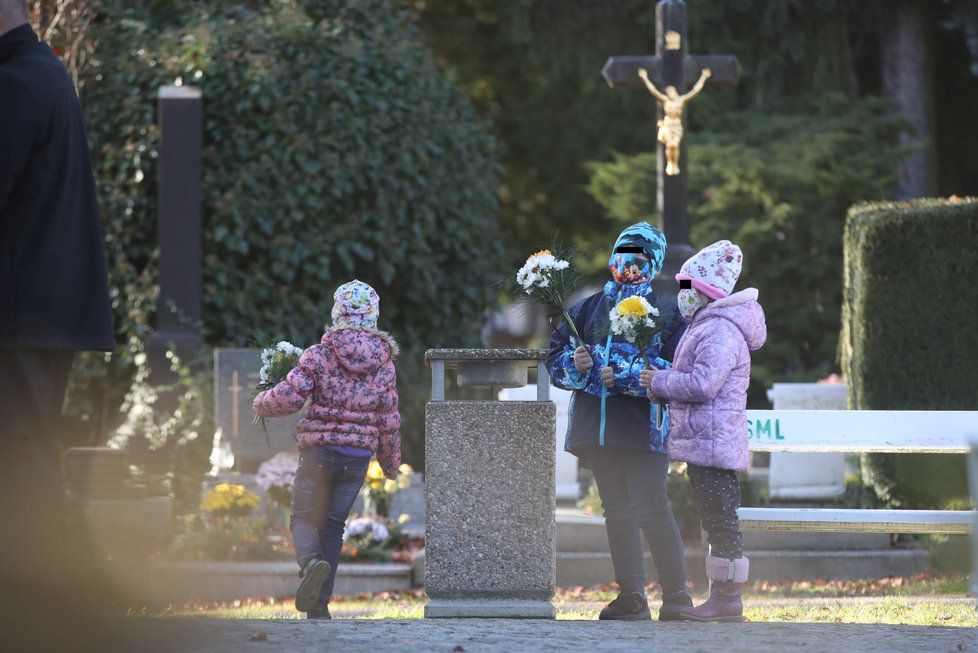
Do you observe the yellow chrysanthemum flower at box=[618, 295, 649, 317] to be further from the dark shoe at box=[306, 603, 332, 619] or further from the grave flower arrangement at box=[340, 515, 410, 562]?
the grave flower arrangement at box=[340, 515, 410, 562]

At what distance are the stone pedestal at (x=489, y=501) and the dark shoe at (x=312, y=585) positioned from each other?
0.48m

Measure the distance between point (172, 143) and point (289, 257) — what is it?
4.24ft

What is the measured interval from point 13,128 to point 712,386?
287 cm

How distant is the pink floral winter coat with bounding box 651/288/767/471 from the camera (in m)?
5.79

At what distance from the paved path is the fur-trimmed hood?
1.30m

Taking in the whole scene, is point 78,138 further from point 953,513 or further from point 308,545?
point 953,513

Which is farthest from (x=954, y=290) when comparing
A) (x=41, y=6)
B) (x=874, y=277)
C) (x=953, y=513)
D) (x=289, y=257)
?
(x=41, y=6)

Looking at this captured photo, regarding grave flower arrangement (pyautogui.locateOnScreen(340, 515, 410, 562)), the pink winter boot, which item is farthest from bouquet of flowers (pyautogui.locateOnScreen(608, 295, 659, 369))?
grave flower arrangement (pyautogui.locateOnScreen(340, 515, 410, 562))

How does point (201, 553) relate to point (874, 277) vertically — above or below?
below

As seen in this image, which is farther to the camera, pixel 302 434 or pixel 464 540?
pixel 302 434

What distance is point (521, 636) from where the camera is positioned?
508 centimetres

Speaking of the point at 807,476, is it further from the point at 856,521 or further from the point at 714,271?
the point at 714,271

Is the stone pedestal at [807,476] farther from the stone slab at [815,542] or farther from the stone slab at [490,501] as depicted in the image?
the stone slab at [490,501]

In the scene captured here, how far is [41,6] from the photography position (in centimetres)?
1177
